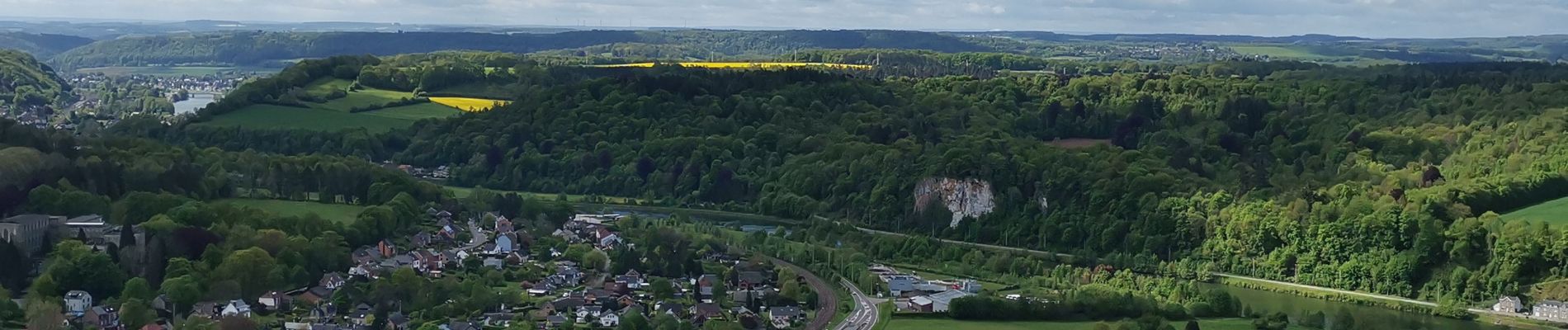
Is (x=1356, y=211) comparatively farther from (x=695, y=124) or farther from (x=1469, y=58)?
(x=1469, y=58)

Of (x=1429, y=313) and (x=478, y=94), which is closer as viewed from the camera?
(x=1429, y=313)

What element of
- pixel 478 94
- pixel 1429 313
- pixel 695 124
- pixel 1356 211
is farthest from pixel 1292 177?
pixel 478 94

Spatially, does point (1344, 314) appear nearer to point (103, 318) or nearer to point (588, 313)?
point (588, 313)

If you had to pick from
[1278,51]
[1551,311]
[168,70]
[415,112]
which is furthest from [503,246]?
[1278,51]

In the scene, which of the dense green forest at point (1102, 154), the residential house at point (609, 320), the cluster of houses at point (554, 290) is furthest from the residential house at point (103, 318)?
the dense green forest at point (1102, 154)

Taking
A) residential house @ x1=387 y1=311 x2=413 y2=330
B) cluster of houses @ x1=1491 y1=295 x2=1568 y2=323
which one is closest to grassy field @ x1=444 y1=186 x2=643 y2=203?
residential house @ x1=387 y1=311 x2=413 y2=330
